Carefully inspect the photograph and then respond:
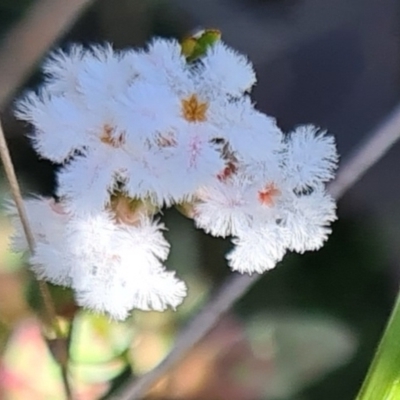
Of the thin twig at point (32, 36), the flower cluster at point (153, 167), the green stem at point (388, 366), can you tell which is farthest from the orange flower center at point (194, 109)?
the green stem at point (388, 366)

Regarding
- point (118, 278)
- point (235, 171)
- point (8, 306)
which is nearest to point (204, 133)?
point (235, 171)

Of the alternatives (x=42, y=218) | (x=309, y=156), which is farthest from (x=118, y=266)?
(x=309, y=156)

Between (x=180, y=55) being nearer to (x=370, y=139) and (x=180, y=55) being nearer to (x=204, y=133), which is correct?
(x=204, y=133)

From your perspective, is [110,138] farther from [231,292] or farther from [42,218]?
[231,292]

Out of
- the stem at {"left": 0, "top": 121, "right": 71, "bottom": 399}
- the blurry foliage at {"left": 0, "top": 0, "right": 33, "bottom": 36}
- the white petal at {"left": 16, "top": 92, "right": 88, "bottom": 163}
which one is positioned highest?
the blurry foliage at {"left": 0, "top": 0, "right": 33, "bottom": 36}

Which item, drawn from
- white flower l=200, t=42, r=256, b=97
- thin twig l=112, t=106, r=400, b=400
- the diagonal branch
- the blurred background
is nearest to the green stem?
the blurred background

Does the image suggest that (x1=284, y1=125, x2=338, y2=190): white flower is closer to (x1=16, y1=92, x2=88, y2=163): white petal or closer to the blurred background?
the blurred background
